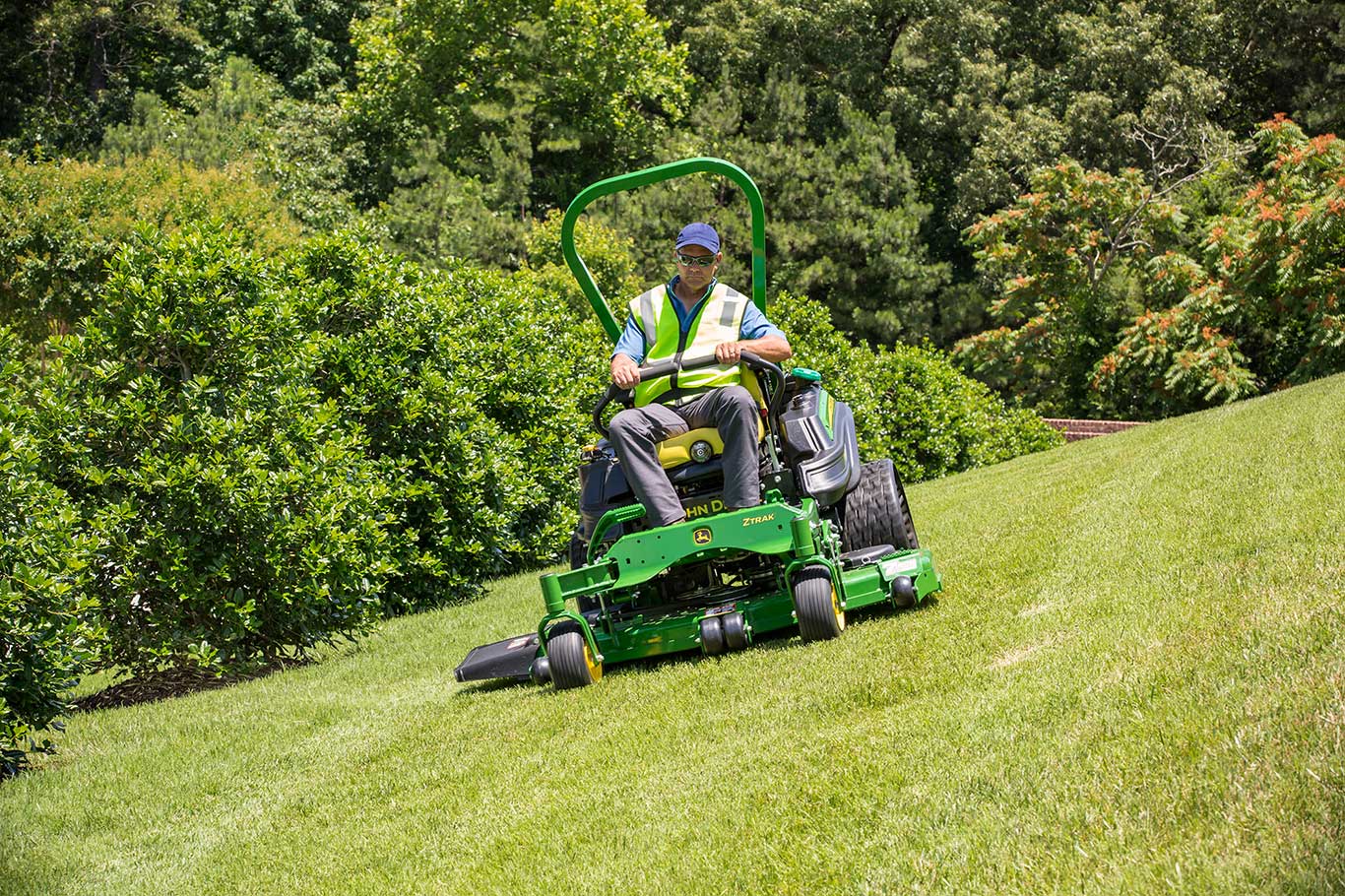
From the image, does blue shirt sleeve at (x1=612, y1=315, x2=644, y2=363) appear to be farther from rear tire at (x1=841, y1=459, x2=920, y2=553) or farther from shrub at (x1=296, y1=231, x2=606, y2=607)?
shrub at (x1=296, y1=231, x2=606, y2=607)

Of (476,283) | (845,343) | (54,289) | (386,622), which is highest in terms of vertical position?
(54,289)

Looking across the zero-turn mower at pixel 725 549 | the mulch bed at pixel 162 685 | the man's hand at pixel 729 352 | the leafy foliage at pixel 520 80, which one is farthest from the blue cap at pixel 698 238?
the leafy foliage at pixel 520 80

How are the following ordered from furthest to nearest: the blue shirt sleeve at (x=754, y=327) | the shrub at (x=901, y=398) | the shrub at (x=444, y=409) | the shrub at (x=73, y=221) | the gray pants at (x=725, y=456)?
the shrub at (x=73, y=221) → the shrub at (x=901, y=398) → the shrub at (x=444, y=409) → the blue shirt sleeve at (x=754, y=327) → the gray pants at (x=725, y=456)

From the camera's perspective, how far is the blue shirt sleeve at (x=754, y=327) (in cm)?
713

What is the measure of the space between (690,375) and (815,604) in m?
1.45

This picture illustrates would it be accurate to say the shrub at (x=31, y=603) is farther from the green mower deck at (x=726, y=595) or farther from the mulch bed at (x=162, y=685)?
the green mower deck at (x=726, y=595)

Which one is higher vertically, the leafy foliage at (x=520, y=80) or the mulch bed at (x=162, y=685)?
the leafy foliage at (x=520, y=80)

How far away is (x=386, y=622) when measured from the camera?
11.1 m

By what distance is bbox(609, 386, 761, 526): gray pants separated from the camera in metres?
6.47

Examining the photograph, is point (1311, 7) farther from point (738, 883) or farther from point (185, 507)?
point (738, 883)

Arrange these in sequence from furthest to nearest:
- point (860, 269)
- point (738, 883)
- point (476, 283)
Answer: point (860, 269), point (476, 283), point (738, 883)

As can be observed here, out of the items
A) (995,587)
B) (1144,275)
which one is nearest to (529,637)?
(995,587)

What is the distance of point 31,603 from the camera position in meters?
6.75

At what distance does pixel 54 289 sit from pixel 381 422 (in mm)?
16199
